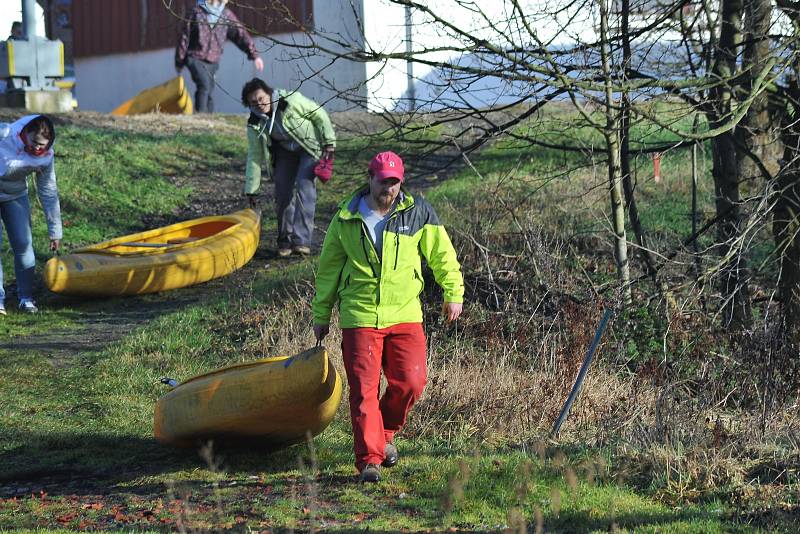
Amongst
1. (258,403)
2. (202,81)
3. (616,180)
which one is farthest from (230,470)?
(202,81)

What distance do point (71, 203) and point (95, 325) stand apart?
188 inches

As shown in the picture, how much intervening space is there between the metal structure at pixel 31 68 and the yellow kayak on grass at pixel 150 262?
283 inches

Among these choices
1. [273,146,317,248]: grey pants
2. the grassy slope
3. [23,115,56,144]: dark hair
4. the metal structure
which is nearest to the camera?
the grassy slope

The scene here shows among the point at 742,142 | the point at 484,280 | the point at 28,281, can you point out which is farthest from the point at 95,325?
the point at 742,142

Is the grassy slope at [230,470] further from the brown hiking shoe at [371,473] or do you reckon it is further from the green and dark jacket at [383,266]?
the green and dark jacket at [383,266]

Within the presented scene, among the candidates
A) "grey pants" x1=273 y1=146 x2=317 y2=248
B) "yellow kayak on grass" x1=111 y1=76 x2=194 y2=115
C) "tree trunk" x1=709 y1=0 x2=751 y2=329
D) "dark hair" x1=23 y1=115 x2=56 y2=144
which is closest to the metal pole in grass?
"tree trunk" x1=709 y1=0 x2=751 y2=329

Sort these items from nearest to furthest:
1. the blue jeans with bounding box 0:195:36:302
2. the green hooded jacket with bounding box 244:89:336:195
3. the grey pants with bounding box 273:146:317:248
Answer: the blue jeans with bounding box 0:195:36:302
the green hooded jacket with bounding box 244:89:336:195
the grey pants with bounding box 273:146:317:248

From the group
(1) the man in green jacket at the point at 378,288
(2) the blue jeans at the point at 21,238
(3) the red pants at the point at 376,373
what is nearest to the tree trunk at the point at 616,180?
(1) the man in green jacket at the point at 378,288

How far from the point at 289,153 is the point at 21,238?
2945 millimetres

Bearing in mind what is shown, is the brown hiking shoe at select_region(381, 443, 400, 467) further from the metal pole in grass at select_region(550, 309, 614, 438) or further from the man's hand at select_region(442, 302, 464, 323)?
the metal pole in grass at select_region(550, 309, 614, 438)

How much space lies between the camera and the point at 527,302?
982 centimetres

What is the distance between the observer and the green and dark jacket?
569 cm

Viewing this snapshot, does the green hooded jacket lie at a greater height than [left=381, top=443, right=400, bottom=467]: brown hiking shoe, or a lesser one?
greater

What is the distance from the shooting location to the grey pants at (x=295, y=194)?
458 inches
